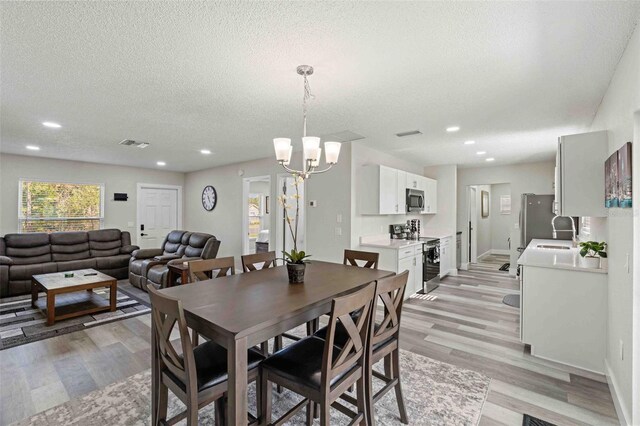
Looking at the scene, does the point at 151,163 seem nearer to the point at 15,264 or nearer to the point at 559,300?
the point at 15,264

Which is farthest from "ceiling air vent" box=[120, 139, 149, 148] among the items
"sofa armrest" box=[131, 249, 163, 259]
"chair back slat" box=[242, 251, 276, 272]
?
"chair back slat" box=[242, 251, 276, 272]

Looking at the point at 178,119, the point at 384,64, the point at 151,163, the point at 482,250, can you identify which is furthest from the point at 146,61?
the point at 482,250

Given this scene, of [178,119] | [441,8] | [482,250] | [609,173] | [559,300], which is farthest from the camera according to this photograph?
[482,250]

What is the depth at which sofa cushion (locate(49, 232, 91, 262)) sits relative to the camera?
5676 millimetres

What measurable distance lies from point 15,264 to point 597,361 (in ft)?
25.9

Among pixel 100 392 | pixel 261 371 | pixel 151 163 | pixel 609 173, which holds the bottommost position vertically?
pixel 100 392

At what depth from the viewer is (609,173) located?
7.76ft

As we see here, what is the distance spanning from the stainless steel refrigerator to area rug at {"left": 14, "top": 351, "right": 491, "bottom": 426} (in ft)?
15.7

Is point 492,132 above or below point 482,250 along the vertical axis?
above

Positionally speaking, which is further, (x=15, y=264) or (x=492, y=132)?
(x=15, y=264)

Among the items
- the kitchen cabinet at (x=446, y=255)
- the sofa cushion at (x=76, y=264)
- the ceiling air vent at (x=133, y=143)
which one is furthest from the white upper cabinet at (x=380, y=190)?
the sofa cushion at (x=76, y=264)

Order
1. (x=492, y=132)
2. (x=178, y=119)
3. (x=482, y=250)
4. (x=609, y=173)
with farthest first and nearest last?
(x=482, y=250) < (x=492, y=132) < (x=178, y=119) < (x=609, y=173)

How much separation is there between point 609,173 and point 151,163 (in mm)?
7409

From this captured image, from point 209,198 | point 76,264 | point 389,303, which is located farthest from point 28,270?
point 389,303
